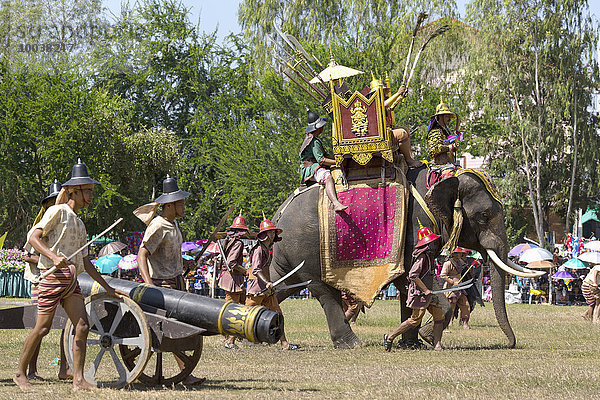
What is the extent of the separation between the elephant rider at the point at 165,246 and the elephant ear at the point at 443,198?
4732 millimetres

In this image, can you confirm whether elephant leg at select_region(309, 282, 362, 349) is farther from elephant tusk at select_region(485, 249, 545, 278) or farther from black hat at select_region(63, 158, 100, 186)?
black hat at select_region(63, 158, 100, 186)

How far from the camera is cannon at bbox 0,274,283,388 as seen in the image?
8.20 meters

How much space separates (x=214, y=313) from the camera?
8398mm

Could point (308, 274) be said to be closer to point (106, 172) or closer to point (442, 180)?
point (442, 180)

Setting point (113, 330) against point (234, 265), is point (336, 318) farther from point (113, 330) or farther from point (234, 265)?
point (113, 330)

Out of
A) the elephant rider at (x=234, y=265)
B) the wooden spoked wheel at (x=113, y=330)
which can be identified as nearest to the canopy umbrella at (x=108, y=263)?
the elephant rider at (x=234, y=265)

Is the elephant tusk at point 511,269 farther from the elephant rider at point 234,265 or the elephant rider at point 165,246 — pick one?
the elephant rider at point 165,246

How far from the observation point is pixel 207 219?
44.2m

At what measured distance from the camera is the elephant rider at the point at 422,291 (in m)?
12.1

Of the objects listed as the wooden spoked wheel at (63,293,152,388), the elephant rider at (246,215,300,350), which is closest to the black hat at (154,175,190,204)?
the wooden spoked wheel at (63,293,152,388)

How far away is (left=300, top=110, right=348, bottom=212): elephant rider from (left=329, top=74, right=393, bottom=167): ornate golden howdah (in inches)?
9.5

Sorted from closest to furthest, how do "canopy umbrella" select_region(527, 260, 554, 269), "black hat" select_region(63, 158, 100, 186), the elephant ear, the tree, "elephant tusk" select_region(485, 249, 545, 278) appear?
"black hat" select_region(63, 158, 100, 186), "elephant tusk" select_region(485, 249, 545, 278), the elephant ear, "canopy umbrella" select_region(527, 260, 554, 269), the tree

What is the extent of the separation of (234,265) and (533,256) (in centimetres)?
1524

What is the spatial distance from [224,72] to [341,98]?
3296 cm
